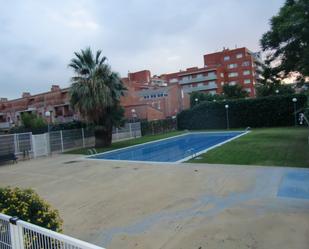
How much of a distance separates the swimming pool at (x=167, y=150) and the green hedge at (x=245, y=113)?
4518mm

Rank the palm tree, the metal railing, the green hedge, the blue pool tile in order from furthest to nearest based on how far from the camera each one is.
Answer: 1. the green hedge
2. the palm tree
3. the metal railing
4. the blue pool tile

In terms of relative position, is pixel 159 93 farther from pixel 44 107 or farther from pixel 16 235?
pixel 16 235

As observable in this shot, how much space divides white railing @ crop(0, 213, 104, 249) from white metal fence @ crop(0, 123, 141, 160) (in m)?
14.0

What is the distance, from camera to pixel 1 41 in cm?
1392

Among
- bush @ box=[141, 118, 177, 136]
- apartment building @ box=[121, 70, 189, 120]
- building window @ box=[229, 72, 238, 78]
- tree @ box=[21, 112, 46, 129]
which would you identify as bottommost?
bush @ box=[141, 118, 177, 136]

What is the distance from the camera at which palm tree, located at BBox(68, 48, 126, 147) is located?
16.2 m

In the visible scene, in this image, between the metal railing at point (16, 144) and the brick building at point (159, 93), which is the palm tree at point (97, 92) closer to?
the brick building at point (159, 93)

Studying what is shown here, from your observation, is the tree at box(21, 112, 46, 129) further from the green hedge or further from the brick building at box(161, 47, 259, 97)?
the brick building at box(161, 47, 259, 97)

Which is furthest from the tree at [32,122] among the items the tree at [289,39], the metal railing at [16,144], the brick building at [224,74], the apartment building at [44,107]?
the brick building at [224,74]

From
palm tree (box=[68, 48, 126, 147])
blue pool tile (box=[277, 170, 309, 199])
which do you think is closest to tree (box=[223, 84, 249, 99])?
palm tree (box=[68, 48, 126, 147])

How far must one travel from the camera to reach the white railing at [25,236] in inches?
87.7

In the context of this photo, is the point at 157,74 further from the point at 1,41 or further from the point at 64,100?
the point at 1,41

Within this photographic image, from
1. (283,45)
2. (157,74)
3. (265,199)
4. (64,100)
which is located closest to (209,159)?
(265,199)

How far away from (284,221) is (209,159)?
6.45m
